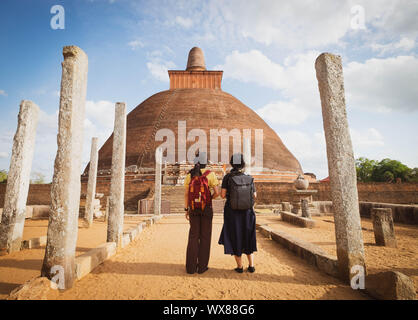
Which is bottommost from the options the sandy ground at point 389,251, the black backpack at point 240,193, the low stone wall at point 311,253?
the sandy ground at point 389,251

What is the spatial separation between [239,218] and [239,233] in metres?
0.18

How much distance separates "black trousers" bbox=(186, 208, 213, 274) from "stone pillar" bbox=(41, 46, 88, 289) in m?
1.33

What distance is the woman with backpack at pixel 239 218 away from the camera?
259 cm

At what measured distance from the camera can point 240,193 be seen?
258 centimetres

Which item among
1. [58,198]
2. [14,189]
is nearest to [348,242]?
[58,198]

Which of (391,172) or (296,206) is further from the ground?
(391,172)

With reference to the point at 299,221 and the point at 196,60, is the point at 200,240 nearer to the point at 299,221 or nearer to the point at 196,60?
the point at 299,221

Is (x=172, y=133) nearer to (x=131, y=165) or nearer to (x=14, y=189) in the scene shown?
(x=131, y=165)

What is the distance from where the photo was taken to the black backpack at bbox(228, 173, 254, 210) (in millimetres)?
2576

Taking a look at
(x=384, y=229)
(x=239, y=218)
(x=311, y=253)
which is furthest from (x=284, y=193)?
(x=239, y=218)

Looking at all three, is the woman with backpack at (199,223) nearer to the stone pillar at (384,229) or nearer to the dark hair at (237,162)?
the dark hair at (237,162)

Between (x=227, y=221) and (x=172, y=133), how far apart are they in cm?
2083

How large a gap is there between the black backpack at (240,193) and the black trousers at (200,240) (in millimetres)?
384

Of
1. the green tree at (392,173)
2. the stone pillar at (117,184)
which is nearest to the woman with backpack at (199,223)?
the stone pillar at (117,184)
